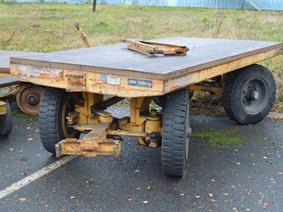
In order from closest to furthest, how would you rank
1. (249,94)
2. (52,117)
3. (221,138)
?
(52,117) → (221,138) → (249,94)

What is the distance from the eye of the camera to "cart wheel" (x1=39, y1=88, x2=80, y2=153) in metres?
4.80

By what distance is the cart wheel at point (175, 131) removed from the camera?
4270 millimetres

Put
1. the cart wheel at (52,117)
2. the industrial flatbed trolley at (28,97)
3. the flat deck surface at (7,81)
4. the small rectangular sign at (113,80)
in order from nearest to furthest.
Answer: the small rectangular sign at (113,80)
the cart wheel at (52,117)
the flat deck surface at (7,81)
the industrial flatbed trolley at (28,97)

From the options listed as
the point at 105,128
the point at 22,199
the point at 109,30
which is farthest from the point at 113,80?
the point at 109,30

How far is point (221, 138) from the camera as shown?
→ 585cm

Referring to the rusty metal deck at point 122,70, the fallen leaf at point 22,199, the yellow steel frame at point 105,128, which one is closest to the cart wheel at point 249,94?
the rusty metal deck at point 122,70

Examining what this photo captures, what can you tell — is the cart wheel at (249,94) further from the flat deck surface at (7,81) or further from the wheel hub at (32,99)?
the flat deck surface at (7,81)

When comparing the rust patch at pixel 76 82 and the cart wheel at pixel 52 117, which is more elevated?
the rust patch at pixel 76 82

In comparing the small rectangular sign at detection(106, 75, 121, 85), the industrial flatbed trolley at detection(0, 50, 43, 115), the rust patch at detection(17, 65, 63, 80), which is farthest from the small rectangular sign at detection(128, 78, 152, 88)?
the industrial flatbed trolley at detection(0, 50, 43, 115)

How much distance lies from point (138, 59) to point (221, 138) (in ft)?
5.44

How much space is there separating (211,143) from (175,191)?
147cm

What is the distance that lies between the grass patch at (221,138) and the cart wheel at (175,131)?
1234 mm

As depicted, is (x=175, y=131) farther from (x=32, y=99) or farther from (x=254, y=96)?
(x=32, y=99)

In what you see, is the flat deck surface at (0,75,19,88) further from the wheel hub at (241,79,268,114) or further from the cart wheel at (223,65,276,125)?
the wheel hub at (241,79,268,114)
